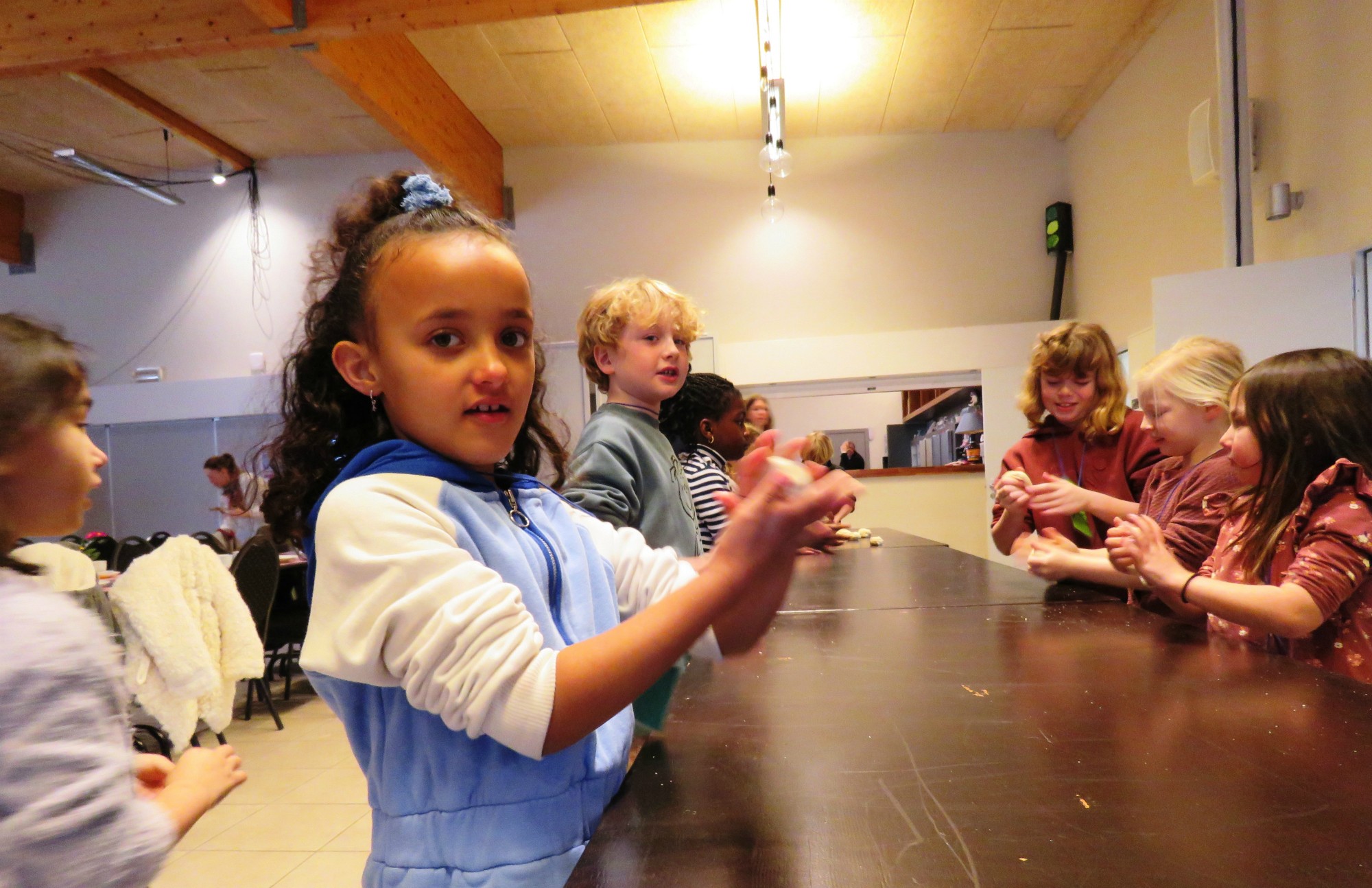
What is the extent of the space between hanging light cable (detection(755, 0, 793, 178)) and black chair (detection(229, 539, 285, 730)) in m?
2.95

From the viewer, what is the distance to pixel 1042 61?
536 cm

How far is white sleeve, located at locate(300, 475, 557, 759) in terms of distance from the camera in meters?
0.56

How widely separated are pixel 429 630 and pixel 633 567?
36 centimetres

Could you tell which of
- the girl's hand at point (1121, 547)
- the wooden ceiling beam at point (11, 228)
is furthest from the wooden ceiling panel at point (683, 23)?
the wooden ceiling beam at point (11, 228)

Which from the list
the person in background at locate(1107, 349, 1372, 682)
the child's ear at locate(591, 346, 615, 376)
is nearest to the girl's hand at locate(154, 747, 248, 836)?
the child's ear at locate(591, 346, 615, 376)

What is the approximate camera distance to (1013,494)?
198 centimetres

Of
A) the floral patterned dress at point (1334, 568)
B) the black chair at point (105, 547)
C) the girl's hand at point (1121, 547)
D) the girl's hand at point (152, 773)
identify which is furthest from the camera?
the black chair at point (105, 547)

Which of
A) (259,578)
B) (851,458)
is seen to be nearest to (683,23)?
(851,458)

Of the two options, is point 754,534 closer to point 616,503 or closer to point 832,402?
point 616,503

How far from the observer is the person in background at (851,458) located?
21.1ft

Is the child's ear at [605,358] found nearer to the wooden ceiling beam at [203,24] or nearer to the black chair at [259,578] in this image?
the wooden ceiling beam at [203,24]

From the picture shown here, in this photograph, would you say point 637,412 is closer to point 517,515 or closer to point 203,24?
point 517,515

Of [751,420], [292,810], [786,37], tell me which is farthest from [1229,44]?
[292,810]

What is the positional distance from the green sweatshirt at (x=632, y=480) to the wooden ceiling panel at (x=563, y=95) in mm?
4222
